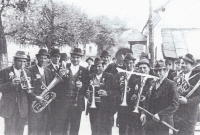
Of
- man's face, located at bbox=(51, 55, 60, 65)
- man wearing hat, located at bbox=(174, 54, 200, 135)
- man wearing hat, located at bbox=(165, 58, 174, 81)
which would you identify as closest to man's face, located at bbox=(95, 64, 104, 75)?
man's face, located at bbox=(51, 55, 60, 65)

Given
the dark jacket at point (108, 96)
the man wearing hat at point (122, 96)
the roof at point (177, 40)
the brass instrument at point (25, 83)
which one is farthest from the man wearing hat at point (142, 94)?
Answer: the brass instrument at point (25, 83)

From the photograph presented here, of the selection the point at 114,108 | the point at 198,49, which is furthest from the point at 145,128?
→ the point at 198,49

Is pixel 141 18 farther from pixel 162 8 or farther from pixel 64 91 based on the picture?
pixel 64 91

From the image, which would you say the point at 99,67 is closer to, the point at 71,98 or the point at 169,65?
the point at 71,98

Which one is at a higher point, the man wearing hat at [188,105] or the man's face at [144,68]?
the man's face at [144,68]

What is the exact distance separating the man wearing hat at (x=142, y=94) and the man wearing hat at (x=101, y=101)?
0.51 meters

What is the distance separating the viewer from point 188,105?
195 inches

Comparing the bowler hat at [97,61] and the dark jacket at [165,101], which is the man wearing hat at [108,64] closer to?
the bowler hat at [97,61]

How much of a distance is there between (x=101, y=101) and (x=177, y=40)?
260 cm

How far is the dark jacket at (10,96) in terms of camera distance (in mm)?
5039

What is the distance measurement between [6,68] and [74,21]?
214 cm

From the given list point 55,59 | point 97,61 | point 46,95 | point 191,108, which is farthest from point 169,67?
point 46,95

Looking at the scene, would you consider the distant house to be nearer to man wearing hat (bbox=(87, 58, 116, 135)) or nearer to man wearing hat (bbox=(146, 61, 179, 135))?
man wearing hat (bbox=(146, 61, 179, 135))

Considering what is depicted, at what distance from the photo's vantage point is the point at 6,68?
5156 mm
